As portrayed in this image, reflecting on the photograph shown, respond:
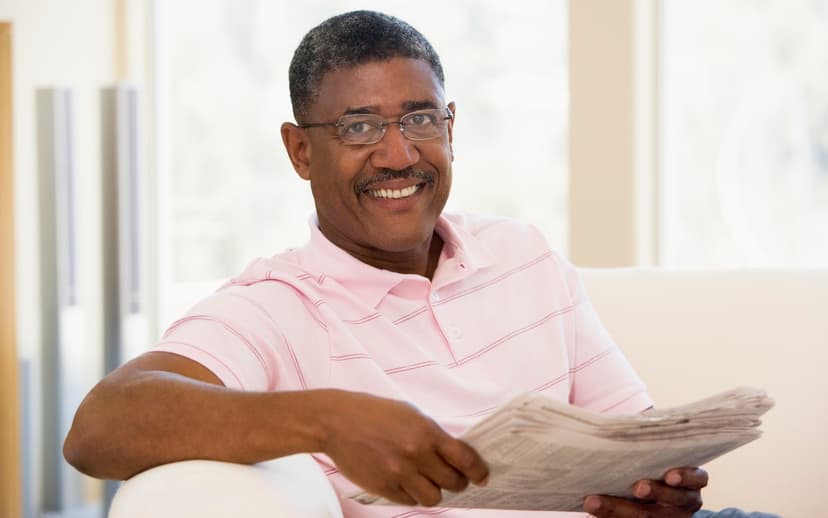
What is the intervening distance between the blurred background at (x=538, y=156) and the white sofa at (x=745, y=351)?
1158 millimetres

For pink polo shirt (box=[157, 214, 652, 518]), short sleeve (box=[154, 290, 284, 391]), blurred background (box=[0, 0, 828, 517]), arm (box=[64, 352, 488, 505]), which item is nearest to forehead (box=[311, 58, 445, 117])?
pink polo shirt (box=[157, 214, 652, 518])

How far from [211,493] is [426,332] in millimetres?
571

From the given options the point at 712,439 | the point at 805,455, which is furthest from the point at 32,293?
the point at 712,439

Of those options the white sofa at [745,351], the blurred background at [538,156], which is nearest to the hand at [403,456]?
the white sofa at [745,351]

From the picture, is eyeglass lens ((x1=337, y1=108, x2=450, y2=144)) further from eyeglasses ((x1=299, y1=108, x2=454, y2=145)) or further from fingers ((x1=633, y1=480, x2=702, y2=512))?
fingers ((x1=633, y1=480, x2=702, y2=512))

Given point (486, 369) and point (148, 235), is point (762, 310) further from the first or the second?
point (148, 235)

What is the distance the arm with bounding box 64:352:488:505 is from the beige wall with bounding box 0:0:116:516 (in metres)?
2.23

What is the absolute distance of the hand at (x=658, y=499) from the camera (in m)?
1.31

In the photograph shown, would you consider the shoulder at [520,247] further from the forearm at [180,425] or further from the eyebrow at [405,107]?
the forearm at [180,425]

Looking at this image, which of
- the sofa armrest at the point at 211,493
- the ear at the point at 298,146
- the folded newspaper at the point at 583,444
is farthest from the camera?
the ear at the point at 298,146

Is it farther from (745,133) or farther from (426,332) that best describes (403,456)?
(745,133)

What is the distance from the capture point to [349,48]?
1.67 metres

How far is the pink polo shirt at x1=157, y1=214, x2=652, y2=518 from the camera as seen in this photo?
151 centimetres

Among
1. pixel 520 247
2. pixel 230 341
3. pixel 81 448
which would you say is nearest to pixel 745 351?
pixel 520 247
